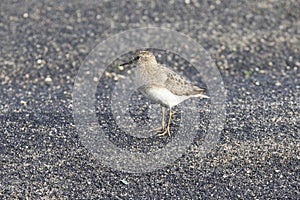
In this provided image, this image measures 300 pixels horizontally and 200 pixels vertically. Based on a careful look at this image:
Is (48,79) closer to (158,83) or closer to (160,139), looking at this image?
(160,139)

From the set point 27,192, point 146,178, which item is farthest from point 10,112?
point 146,178

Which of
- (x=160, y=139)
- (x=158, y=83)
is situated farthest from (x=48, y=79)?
(x=158, y=83)

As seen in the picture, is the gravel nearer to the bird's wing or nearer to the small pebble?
the small pebble

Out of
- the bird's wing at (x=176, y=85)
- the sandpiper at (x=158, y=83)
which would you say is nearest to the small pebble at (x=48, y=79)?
the sandpiper at (x=158, y=83)

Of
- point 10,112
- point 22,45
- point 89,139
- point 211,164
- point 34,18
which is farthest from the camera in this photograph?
point 34,18

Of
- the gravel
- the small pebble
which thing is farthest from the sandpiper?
the small pebble

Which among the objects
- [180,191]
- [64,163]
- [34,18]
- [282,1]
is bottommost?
[64,163]

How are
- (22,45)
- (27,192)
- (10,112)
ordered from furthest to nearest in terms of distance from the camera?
(22,45) < (10,112) < (27,192)

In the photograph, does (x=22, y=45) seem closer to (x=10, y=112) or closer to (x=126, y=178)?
(x=10, y=112)
